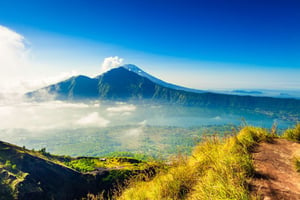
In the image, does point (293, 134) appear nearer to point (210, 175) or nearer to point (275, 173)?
point (275, 173)

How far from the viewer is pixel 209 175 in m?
4.57

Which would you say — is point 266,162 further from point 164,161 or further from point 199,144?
point 164,161

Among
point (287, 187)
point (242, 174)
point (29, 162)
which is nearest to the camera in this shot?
point (287, 187)

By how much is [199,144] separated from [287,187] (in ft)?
11.2

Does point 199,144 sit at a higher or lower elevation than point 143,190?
higher

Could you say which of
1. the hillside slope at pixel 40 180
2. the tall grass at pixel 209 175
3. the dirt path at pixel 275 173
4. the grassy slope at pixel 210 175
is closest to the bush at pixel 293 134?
the dirt path at pixel 275 173

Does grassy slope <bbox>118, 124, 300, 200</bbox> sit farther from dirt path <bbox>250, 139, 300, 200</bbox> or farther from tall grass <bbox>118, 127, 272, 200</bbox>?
dirt path <bbox>250, 139, 300, 200</bbox>

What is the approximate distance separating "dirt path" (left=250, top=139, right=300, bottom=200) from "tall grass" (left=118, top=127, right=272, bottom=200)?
1.05 ft

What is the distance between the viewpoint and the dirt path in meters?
3.79

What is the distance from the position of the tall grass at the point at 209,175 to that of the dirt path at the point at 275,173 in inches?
12.5

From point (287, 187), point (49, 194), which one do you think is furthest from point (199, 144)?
point (49, 194)

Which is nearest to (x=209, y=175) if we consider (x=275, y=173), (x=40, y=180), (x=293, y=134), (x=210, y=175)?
(x=210, y=175)

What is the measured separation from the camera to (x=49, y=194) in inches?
1756

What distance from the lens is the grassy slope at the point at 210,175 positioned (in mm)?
3801
